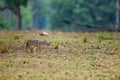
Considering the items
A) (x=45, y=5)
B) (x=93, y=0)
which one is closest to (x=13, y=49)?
(x=93, y=0)

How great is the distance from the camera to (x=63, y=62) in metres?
12.3

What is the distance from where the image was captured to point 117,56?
13.6m

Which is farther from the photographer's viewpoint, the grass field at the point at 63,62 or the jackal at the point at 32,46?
the jackal at the point at 32,46

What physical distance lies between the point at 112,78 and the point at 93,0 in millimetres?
46171

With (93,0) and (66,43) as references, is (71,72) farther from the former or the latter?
(93,0)

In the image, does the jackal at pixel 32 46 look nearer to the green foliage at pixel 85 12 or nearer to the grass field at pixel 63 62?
the grass field at pixel 63 62

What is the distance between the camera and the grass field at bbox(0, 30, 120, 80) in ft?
34.5

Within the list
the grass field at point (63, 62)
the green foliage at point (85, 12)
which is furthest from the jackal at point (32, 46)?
the green foliage at point (85, 12)

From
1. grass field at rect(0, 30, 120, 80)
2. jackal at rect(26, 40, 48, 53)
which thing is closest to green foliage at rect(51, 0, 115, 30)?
grass field at rect(0, 30, 120, 80)

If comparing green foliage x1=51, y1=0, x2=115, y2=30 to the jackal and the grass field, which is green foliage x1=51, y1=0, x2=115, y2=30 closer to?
the grass field

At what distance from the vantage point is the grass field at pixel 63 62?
10.5 m

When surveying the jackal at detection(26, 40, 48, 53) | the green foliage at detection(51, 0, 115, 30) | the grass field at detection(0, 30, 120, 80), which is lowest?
the grass field at detection(0, 30, 120, 80)

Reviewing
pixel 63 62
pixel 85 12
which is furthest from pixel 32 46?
pixel 85 12

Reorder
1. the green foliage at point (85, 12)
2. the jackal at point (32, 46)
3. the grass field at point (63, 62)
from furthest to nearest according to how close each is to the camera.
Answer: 1. the green foliage at point (85, 12)
2. the jackal at point (32, 46)
3. the grass field at point (63, 62)
